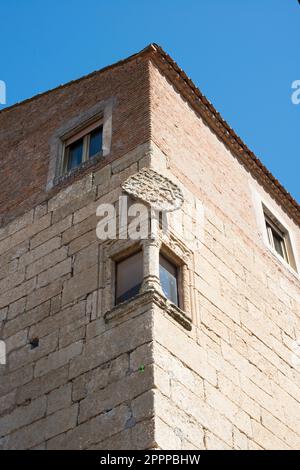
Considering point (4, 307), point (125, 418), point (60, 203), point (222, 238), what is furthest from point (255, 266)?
point (125, 418)

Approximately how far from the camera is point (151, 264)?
7.16m

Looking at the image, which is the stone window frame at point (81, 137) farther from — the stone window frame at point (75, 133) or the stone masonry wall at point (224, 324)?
the stone masonry wall at point (224, 324)

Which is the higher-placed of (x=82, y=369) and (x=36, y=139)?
(x=36, y=139)

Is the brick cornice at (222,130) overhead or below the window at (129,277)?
overhead

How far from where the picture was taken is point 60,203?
8961mm

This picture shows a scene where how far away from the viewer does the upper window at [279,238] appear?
10.9 m

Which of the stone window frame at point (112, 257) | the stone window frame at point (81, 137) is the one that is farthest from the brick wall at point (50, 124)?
the stone window frame at point (112, 257)

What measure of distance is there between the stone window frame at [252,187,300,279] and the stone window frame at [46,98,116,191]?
249 cm

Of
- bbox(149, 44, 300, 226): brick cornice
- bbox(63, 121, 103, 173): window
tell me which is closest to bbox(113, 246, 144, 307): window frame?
bbox(63, 121, 103, 173): window

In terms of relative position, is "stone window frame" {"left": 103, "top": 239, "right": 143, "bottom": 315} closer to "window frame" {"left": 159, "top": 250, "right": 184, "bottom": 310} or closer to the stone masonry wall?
"window frame" {"left": 159, "top": 250, "right": 184, "bottom": 310}

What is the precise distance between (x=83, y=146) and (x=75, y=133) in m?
0.35
